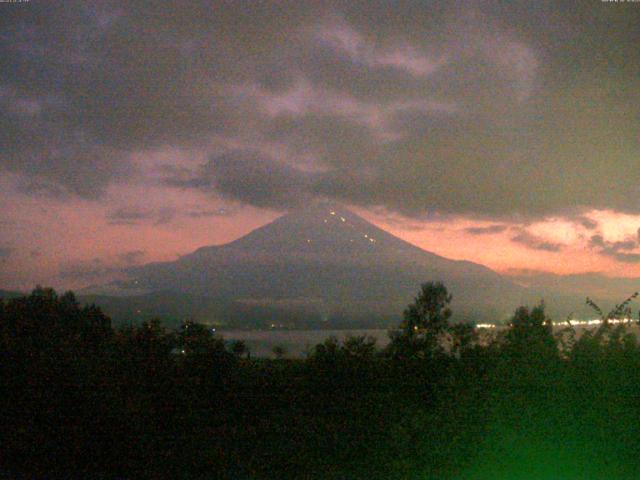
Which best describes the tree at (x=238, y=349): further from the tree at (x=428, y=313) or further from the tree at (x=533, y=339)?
the tree at (x=533, y=339)

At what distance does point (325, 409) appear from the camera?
9398mm

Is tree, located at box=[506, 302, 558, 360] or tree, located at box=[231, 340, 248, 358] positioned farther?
tree, located at box=[231, 340, 248, 358]

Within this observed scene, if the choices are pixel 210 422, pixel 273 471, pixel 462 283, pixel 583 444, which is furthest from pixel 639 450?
pixel 462 283

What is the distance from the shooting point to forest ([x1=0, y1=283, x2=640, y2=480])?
229 inches

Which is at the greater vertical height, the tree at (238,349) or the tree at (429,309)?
the tree at (429,309)

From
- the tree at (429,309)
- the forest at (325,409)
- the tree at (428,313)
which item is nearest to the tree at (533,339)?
the forest at (325,409)

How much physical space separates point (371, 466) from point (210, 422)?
3.14 metres

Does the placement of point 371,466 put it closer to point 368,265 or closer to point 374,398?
point 374,398

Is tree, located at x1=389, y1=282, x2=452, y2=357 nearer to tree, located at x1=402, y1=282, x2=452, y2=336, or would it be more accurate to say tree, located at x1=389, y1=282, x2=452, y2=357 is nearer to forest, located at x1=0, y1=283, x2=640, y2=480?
tree, located at x1=402, y1=282, x2=452, y2=336

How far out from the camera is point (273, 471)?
6844 mm

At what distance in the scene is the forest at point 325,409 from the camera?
580cm

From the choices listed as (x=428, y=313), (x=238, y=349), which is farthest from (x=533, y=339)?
(x=428, y=313)

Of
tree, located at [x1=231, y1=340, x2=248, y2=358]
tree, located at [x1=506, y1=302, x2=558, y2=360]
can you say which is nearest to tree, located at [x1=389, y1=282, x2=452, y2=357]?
tree, located at [x1=231, y1=340, x2=248, y2=358]

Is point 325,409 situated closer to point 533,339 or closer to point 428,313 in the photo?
point 533,339
